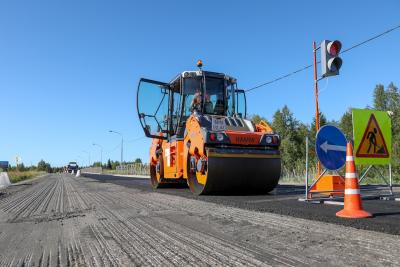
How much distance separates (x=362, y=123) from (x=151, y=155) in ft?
25.4

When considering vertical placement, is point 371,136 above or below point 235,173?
above

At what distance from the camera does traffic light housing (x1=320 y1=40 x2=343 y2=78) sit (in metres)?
8.38

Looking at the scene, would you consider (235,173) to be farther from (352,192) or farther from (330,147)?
(352,192)

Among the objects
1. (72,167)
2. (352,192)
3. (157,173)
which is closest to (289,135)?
(72,167)

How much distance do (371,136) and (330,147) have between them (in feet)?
2.69

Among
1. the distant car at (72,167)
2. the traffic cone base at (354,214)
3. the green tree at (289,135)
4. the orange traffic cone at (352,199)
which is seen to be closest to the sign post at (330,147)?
the orange traffic cone at (352,199)

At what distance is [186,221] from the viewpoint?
4836mm

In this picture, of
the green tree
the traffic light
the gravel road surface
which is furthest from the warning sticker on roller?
the green tree

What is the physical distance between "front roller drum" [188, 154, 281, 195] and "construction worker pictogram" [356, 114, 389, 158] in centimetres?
205

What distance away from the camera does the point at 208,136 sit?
7.96 meters

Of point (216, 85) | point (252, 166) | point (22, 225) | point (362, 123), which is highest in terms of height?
point (216, 85)

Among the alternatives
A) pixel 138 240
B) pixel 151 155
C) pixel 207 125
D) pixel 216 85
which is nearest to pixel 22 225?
pixel 138 240

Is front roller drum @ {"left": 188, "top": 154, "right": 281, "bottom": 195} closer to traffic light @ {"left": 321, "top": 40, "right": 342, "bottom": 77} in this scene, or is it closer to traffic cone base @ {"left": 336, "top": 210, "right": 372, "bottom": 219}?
traffic light @ {"left": 321, "top": 40, "right": 342, "bottom": 77}

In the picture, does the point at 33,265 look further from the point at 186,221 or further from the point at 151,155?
the point at 151,155
